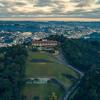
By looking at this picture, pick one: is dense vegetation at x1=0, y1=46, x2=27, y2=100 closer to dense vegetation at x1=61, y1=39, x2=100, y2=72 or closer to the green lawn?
the green lawn

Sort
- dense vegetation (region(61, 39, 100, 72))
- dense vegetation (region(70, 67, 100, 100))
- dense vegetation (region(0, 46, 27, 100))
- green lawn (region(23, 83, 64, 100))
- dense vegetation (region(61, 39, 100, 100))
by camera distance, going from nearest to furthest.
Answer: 1. dense vegetation (region(70, 67, 100, 100))
2. dense vegetation (region(61, 39, 100, 100))
3. green lawn (region(23, 83, 64, 100))
4. dense vegetation (region(0, 46, 27, 100))
5. dense vegetation (region(61, 39, 100, 72))

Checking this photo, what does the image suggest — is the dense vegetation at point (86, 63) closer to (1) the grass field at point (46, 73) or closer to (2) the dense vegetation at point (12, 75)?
(1) the grass field at point (46, 73)

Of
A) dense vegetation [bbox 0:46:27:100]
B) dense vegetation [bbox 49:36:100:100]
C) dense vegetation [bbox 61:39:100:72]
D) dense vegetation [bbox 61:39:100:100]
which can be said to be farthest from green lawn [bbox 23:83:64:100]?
dense vegetation [bbox 61:39:100:72]

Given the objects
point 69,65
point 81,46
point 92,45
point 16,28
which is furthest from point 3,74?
point 16,28

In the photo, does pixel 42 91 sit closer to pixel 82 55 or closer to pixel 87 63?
pixel 87 63

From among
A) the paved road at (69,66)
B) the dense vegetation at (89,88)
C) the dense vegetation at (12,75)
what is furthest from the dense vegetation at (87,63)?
the dense vegetation at (12,75)

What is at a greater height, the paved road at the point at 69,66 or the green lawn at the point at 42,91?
the green lawn at the point at 42,91
